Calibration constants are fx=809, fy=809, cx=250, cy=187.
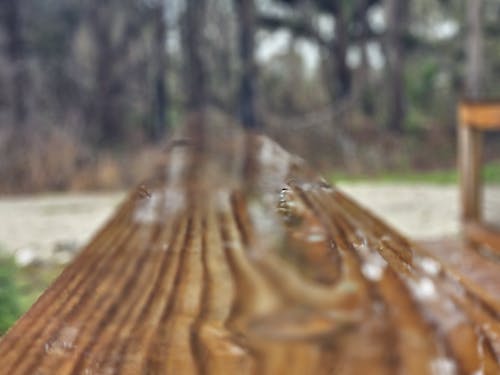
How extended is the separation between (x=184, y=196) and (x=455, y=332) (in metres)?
0.40

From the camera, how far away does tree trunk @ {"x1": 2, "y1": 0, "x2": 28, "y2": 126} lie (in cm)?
1354

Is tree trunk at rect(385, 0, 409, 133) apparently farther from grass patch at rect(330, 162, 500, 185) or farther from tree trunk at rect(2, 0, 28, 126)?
tree trunk at rect(2, 0, 28, 126)

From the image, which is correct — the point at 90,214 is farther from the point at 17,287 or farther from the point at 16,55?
the point at 16,55

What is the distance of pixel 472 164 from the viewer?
14.8ft

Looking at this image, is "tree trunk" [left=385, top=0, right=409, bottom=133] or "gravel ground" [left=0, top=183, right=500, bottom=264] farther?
"tree trunk" [left=385, top=0, right=409, bottom=133]

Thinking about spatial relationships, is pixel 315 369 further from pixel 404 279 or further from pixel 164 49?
pixel 164 49

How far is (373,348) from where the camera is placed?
0.36 m

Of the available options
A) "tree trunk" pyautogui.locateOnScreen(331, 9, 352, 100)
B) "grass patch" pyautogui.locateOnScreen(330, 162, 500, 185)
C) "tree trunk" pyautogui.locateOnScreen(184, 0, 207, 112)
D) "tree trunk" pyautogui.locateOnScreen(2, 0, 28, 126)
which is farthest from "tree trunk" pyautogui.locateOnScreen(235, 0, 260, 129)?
"tree trunk" pyautogui.locateOnScreen(2, 0, 28, 126)

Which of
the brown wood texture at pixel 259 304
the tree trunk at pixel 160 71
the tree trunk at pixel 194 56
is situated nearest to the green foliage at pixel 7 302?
the brown wood texture at pixel 259 304

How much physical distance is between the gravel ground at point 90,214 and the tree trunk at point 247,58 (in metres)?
4.33

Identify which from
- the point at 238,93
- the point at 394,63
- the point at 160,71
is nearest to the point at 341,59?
the point at 394,63

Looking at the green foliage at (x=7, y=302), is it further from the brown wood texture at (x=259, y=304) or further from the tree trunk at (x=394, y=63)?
the tree trunk at (x=394, y=63)

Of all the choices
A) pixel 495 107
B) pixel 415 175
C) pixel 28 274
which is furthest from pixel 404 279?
pixel 415 175

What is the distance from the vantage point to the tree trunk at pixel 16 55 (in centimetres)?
1354
